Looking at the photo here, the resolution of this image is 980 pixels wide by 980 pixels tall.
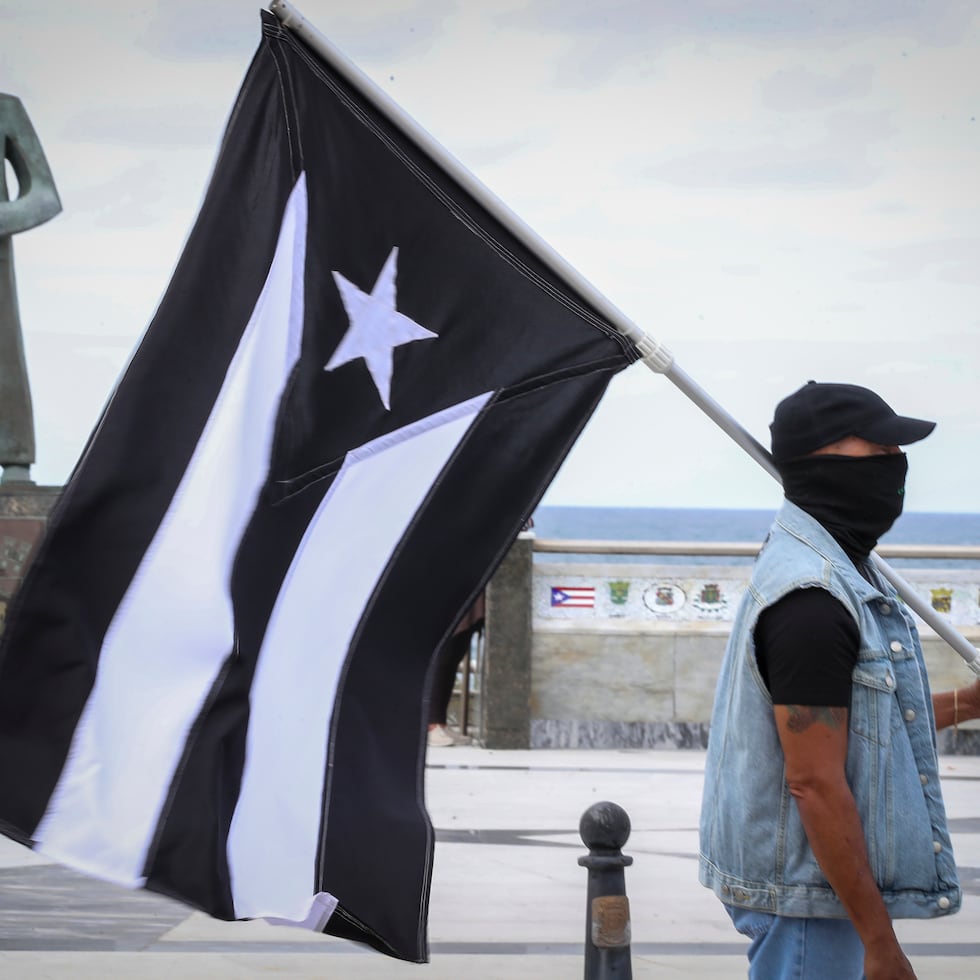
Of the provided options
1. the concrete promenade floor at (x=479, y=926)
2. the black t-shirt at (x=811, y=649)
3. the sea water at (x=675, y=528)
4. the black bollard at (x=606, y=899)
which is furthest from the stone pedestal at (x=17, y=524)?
the sea water at (x=675, y=528)

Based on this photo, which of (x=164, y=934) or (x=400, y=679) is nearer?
(x=400, y=679)

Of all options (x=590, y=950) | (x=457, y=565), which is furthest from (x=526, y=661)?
(x=457, y=565)

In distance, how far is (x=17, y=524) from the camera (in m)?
13.1

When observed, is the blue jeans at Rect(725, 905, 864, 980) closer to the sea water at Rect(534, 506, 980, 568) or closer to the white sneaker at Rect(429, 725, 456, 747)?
the white sneaker at Rect(429, 725, 456, 747)

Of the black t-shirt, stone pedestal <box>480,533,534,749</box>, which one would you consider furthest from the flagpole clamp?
stone pedestal <box>480,533,534,749</box>

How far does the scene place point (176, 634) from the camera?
2.71m

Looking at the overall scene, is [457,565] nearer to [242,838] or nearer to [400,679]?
[400,679]

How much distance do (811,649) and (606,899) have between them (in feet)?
5.42

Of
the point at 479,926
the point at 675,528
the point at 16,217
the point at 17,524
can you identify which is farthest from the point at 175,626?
the point at 675,528

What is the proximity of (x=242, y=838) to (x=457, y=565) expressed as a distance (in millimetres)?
729

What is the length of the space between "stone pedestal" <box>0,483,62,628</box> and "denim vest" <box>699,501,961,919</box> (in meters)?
11.3

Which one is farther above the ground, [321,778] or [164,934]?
[321,778]

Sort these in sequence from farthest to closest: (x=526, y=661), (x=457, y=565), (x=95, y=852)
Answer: (x=526, y=661) < (x=457, y=565) < (x=95, y=852)

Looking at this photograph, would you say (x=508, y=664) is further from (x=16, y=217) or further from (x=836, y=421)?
(x=836, y=421)
